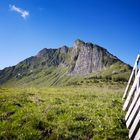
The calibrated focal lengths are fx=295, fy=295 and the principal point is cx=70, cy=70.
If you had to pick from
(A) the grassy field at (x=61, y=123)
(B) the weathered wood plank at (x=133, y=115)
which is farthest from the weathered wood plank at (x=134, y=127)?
(B) the weathered wood plank at (x=133, y=115)

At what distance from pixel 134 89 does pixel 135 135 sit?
380 cm

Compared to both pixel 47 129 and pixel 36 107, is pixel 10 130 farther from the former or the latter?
pixel 36 107

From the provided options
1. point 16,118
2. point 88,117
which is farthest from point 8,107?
point 88,117

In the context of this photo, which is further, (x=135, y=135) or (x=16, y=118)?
(x=16, y=118)

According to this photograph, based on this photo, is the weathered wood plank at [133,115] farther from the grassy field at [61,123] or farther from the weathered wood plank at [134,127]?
the weathered wood plank at [134,127]

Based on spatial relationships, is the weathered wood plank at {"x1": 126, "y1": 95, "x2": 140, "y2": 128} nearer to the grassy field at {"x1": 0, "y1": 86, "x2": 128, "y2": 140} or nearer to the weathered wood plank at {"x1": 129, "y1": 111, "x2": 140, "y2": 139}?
the grassy field at {"x1": 0, "y1": 86, "x2": 128, "y2": 140}

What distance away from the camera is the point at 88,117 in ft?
55.7

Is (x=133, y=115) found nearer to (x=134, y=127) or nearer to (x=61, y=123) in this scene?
(x=134, y=127)

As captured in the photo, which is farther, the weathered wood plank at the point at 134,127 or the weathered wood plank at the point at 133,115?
the weathered wood plank at the point at 133,115

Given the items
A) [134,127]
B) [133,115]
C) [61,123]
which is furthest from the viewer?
[61,123]

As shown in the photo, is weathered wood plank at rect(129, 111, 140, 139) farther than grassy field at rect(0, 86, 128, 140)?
No

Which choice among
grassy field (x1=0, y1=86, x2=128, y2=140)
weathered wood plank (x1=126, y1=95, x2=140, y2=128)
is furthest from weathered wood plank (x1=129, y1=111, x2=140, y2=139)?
weathered wood plank (x1=126, y1=95, x2=140, y2=128)

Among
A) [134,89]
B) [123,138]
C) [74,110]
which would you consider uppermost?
[134,89]

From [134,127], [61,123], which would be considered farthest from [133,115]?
A: [61,123]
